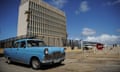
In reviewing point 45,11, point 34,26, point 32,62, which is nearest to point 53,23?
point 45,11

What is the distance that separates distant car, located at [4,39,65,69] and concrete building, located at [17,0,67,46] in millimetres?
61099

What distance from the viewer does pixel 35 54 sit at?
782cm

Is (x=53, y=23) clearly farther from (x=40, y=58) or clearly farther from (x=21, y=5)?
(x=40, y=58)

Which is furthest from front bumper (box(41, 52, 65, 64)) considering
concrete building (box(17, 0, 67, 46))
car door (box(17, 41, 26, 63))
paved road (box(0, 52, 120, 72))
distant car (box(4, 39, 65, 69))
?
concrete building (box(17, 0, 67, 46))

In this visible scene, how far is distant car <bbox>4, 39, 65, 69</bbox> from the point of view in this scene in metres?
7.46

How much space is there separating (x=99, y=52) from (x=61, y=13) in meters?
102

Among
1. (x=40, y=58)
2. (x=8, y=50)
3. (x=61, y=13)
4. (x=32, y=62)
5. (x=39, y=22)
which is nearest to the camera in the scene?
(x=40, y=58)

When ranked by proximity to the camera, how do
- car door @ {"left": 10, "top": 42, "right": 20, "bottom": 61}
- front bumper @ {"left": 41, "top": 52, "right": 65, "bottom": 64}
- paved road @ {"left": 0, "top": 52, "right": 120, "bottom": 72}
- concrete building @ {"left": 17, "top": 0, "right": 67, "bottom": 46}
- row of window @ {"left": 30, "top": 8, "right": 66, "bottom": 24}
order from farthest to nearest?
row of window @ {"left": 30, "top": 8, "right": 66, "bottom": 24} → concrete building @ {"left": 17, "top": 0, "right": 67, "bottom": 46} → car door @ {"left": 10, "top": 42, "right": 20, "bottom": 61} → front bumper @ {"left": 41, "top": 52, "right": 65, "bottom": 64} → paved road @ {"left": 0, "top": 52, "right": 120, "bottom": 72}

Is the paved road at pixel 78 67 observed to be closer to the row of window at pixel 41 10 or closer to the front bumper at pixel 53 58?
the front bumper at pixel 53 58

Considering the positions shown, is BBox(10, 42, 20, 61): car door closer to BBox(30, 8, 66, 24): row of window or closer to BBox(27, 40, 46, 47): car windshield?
BBox(27, 40, 46, 47): car windshield

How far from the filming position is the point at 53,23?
4134 inches

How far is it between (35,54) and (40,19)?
279 feet

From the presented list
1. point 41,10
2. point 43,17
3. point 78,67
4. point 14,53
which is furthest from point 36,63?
point 43,17

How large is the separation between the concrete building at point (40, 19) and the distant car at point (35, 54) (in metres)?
61.1
